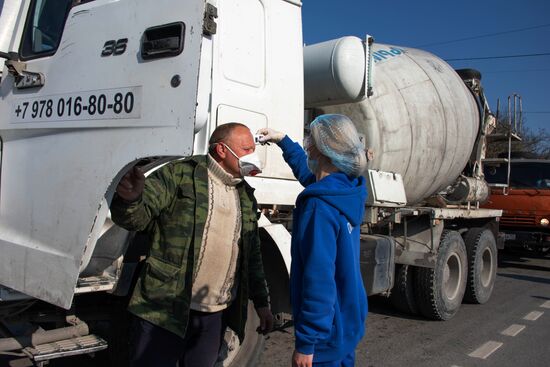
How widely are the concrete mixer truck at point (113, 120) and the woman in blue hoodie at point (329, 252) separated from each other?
544 mm

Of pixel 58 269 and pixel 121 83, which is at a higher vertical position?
pixel 121 83

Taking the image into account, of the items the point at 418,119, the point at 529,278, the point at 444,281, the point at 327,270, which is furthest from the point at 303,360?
the point at 529,278

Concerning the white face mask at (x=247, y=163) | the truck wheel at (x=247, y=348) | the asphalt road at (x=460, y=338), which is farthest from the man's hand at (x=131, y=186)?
the asphalt road at (x=460, y=338)

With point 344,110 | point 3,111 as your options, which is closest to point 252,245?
point 3,111

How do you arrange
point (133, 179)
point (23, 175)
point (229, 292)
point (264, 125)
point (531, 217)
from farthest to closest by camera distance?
point (531, 217), point (264, 125), point (23, 175), point (229, 292), point (133, 179)

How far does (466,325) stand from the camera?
19.2 feet

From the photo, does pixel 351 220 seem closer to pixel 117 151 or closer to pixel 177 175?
pixel 177 175

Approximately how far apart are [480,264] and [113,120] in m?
5.87

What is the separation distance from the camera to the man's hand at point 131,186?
1942 mm

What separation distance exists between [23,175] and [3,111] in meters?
0.47

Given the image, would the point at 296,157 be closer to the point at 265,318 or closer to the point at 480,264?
the point at 265,318

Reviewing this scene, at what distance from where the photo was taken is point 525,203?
34.1 ft

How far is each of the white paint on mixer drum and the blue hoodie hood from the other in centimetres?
276

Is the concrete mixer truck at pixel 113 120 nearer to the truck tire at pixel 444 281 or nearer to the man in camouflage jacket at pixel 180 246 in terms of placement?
the man in camouflage jacket at pixel 180 246
